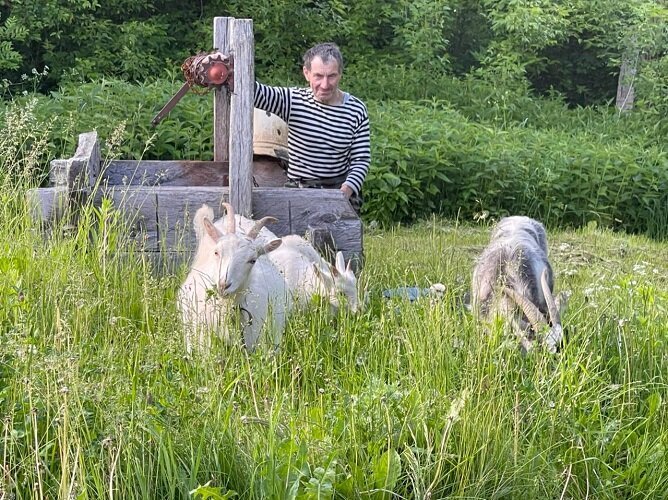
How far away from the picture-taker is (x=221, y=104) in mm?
6359

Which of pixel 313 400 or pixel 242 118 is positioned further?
pixel 242 118

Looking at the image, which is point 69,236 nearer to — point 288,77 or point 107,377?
point 107,377

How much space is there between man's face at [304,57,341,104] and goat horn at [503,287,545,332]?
7.80 ft

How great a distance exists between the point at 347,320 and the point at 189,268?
130cm

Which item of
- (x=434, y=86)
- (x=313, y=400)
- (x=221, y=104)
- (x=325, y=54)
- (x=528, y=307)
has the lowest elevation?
(x=313, y=400)

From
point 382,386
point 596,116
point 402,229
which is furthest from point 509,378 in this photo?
point 596,116

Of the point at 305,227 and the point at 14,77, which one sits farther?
the point at 14,77

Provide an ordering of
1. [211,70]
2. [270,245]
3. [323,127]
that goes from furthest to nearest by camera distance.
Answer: [323,127] → [211,70] → [270,245]

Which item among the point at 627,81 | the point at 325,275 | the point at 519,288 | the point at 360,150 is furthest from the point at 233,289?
the point at 627,81

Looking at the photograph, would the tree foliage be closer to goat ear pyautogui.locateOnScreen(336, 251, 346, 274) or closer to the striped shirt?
the striped shirt

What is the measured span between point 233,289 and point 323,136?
8.39 feet

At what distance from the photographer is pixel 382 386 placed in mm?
3654

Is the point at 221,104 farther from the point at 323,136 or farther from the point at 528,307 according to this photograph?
the point at 528,307

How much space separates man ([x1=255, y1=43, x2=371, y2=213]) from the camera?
21.3 ft
